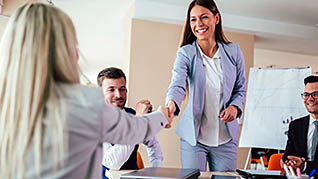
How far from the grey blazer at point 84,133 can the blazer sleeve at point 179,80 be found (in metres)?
0.75

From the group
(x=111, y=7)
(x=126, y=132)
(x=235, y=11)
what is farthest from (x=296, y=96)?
(x=126, y=132)

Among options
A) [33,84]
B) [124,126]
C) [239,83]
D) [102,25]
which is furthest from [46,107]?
[102,25]

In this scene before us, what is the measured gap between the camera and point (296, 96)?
3836mm

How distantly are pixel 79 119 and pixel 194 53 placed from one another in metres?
1.06

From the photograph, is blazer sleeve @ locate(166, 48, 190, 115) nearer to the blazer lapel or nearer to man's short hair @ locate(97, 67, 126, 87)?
man's short hair @ locate(97, 67, 126, 87)

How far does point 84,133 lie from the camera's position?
28.2 inches

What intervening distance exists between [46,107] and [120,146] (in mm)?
827

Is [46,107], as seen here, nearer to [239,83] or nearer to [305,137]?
[239,83]

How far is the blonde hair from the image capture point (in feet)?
A: 2.27

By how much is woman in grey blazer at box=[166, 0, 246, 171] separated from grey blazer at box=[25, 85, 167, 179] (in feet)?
2.59

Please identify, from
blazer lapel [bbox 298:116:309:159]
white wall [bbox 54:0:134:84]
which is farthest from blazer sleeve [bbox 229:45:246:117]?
white wall [bbox 54:0:134:84]

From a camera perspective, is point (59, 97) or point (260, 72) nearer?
point (59, 97)

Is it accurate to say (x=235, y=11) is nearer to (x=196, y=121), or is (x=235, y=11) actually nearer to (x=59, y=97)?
(x=196, y=121)

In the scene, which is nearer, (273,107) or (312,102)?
(312,102)
